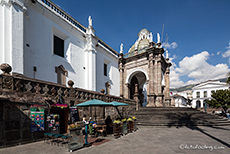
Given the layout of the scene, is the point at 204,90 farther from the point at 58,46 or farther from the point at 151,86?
the point at 58,46

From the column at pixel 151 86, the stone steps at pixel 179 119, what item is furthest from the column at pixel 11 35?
the column at pixel 151 86

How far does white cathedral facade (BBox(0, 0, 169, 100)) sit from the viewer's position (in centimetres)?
902

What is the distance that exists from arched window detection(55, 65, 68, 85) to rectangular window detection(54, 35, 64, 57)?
5.30 ft

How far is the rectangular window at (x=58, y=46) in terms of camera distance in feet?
44.9

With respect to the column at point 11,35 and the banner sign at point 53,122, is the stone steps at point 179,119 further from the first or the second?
the column at point 11,35

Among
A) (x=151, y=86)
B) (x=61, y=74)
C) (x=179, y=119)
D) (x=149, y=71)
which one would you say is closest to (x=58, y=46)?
(x=61, y=74)

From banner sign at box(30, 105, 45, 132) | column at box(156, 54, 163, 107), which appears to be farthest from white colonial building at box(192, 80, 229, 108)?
banner sign at box(30, 105, 45, 132)

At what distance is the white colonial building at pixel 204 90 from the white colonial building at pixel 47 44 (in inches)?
1736

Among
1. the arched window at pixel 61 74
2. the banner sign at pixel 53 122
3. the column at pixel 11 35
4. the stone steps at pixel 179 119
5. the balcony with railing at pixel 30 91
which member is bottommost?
the stone steps at pixel 179 119

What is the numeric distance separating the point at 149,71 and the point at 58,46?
45.6 feet

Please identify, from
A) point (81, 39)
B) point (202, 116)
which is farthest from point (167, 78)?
point (81, 39)

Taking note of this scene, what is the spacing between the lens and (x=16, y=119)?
6.17m

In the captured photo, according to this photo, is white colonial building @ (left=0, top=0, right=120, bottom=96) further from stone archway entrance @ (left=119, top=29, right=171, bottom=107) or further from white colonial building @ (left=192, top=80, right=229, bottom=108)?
white colonial building @ (left=192, top=80, right=229, bottom=108)

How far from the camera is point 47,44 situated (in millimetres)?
12258
